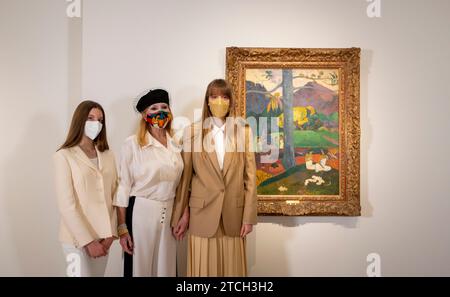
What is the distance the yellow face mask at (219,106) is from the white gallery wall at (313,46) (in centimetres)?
58

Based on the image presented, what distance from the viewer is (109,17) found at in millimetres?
3201

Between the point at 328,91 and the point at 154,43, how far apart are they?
4.77ft

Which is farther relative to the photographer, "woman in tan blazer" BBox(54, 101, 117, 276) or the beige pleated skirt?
the beige pleated skirt

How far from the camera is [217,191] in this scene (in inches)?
102

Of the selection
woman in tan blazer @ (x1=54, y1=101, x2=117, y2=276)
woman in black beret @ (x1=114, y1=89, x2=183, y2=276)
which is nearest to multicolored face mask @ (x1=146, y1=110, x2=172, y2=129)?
woman in black beret @ (x1=114, y1=89, x2=183, y2=276)

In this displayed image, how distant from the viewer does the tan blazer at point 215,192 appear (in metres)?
2.61

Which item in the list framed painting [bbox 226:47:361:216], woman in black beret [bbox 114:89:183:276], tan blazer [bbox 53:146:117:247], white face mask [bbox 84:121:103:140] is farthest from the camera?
framed painting [bbox 226:47:361:216]

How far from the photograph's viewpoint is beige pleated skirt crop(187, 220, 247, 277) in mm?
2615

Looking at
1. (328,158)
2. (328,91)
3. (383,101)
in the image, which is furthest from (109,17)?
(383,101)

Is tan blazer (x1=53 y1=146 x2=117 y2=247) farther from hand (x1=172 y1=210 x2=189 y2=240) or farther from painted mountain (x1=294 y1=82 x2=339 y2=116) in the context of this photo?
painted mountain (x1=294 y1=82 x2=339 y2=116)

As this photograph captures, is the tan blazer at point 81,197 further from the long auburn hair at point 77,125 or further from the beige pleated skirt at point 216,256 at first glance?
the beige pleated skirt at point 216,256

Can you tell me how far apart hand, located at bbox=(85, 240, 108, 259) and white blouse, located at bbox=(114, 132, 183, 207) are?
0.28 meters

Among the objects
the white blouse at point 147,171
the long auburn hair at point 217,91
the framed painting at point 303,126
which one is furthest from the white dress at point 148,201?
the framed painting at point 303,126

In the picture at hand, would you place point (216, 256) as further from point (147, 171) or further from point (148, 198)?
point (147, 171)
